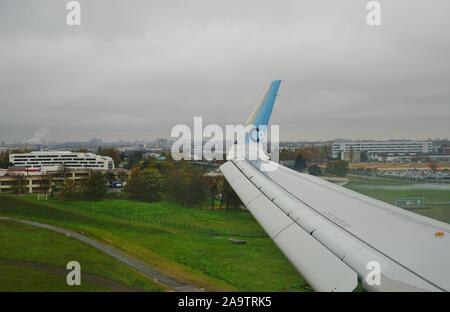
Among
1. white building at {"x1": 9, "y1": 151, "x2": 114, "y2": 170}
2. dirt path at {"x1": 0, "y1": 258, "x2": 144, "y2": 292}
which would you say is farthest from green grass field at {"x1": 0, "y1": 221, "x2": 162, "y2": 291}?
white building at {"x1": 9, "y1": 151, "x2": 114, "y2": 170}

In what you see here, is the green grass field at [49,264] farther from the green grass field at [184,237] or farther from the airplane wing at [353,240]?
the airplane wing at [353,240]

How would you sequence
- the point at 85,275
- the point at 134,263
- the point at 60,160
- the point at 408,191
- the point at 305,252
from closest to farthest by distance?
the point at 305,252 < the point at 85,275 < the point at 134,263 < the point at 408,191 < the point at 60,160

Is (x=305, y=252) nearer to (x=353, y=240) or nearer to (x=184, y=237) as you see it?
(x=353, y=240)

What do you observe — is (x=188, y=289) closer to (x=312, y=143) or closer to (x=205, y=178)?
(x=205, y=178)

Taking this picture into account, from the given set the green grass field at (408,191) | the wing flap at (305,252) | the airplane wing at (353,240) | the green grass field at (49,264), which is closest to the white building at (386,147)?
the green grass field at (408,191)

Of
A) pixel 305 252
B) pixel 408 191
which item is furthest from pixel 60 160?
pixel 305 252


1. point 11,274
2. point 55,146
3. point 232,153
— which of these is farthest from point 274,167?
point 55,146
